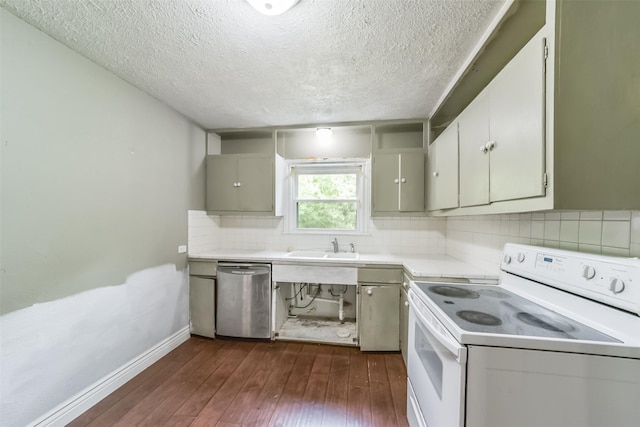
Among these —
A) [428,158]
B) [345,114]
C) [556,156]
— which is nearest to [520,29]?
[556,156]

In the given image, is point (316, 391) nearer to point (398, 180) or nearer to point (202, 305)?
point (202, 305)

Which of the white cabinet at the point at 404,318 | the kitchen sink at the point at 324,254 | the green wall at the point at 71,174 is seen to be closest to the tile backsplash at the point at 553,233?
the white cabinet at the point at 404,318

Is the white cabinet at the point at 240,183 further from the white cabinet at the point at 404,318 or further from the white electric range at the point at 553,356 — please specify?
the white electric range at the point at 553,356

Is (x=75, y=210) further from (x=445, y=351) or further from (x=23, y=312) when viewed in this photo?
(x=445, y=351)

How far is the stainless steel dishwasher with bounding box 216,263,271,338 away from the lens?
2412 millimetres

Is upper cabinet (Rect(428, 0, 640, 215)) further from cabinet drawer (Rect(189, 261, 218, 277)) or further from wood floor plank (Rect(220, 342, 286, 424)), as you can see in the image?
cabinet drawer (Rect(189, 261, 218, 277))

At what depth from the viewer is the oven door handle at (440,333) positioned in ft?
2.84

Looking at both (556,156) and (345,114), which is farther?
(345,114)

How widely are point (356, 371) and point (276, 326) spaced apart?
2.98 ft

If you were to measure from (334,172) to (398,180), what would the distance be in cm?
82

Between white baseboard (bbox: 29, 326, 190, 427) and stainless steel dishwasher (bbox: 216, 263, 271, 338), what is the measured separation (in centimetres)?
53

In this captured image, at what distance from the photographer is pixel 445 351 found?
0.97 meters

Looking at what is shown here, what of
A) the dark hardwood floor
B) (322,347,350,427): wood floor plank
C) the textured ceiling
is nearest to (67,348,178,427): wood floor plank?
the dark hardwood floor

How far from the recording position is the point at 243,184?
2.78 meters
